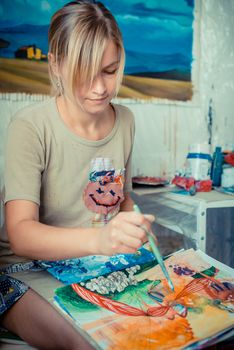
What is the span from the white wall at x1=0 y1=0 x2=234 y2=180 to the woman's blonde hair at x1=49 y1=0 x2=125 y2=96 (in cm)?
87

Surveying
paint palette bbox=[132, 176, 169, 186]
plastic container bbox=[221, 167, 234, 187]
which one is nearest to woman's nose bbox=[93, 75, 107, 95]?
paint palette bbox=[132, 176, 169, 186]

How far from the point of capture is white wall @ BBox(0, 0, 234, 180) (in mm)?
1798

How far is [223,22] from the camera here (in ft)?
6.22

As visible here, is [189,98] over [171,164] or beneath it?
over

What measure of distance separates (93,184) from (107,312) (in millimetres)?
399

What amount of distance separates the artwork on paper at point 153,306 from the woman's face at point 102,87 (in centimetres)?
39

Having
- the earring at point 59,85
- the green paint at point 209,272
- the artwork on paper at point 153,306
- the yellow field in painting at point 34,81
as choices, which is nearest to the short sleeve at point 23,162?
the earring at point 59,85

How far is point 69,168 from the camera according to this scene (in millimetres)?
938

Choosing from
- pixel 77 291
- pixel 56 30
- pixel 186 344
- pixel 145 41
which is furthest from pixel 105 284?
pixel 145 41

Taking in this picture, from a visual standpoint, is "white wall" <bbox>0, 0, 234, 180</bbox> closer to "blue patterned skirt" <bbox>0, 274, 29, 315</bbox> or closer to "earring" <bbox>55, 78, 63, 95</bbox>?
"earring" <bbox>55, 78, 63, 95</bbox>

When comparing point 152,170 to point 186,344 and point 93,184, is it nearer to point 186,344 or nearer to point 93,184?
point 93,184

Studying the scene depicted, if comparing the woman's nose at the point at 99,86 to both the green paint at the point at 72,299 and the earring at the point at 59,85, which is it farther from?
the green paint at the point at 72,299

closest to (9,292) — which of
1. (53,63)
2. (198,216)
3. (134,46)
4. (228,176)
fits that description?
(53,63)

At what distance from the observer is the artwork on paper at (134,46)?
142cm
